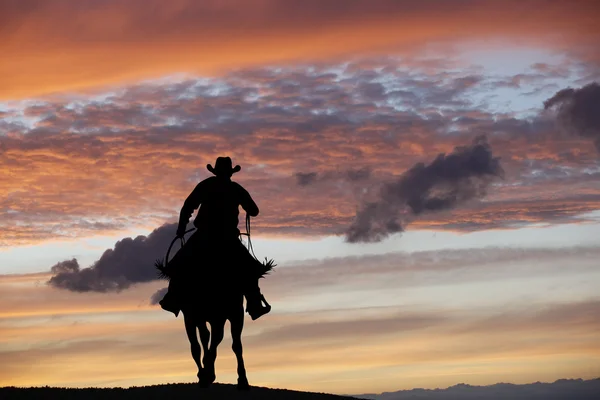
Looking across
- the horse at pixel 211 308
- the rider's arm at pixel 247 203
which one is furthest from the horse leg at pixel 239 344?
the rider's arm at pixel 247 203

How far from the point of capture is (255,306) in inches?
914

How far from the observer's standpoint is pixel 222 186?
77.0ft

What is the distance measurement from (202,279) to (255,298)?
149cm

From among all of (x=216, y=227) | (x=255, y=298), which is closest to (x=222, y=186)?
(x=216, y=227)

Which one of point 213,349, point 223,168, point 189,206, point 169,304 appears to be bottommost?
point 213,349

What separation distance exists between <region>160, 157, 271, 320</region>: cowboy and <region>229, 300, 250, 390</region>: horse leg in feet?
2.01

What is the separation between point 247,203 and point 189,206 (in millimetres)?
1491

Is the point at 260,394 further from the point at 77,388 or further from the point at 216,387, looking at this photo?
the point at 77,388

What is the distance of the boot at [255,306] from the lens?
2319 cm

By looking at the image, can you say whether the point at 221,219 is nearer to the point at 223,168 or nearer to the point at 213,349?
the point at 223,168

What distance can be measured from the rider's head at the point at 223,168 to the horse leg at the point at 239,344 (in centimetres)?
353

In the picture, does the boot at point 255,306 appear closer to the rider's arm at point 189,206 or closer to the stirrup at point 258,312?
the stirrup at point 258,312

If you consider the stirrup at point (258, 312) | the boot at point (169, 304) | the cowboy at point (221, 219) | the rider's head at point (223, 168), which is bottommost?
the stirrup at point (258, 312)

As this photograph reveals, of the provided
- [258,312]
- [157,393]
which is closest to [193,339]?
[258,312]
